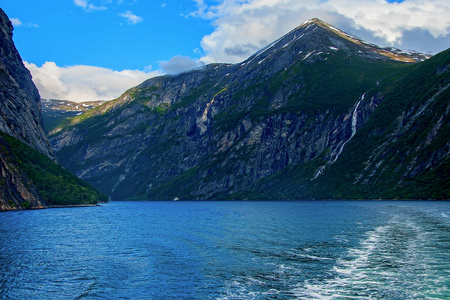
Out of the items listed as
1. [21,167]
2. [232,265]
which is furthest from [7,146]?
[232,265]

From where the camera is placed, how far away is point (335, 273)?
123 feet

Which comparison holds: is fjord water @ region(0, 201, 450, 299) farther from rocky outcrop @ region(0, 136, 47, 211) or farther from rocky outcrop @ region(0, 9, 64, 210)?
rocky outcrop @ region(0, 9, 64, 210)

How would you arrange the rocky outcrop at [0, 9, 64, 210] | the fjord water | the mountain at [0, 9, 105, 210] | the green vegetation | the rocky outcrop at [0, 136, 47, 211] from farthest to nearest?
the green vegetation < the mountain at [0, 9, 105, 210] < the rocky outcrop at [0, 9, 64, 210] < the rocky outcrop at [0, 136, 47, 211] < the fjord water

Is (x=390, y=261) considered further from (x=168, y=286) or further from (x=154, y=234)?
(x=154, y=234)

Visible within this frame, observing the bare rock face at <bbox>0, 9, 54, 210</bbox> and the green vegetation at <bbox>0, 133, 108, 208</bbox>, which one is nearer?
the bare rock face at <bbox>0, 9, 54, 210</bbox>

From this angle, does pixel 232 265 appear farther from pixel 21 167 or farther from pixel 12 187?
pixel 21 167

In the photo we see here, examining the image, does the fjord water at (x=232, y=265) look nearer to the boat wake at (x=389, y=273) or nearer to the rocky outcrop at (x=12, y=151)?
Result: the boat wake at (x=389, y=273)

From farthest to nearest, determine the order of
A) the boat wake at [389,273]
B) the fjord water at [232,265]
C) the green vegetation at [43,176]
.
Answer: the green vegetation at [43,176] → the fjord water at [232,265] → the boat wake at [389,273]

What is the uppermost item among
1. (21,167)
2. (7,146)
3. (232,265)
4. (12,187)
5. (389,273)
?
(7,146)

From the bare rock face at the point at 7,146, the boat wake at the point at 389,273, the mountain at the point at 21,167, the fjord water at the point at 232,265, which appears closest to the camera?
the boat wake at the point at 389,273

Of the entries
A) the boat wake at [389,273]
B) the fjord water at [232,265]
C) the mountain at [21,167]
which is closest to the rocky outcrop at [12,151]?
the mountain at [21,167]

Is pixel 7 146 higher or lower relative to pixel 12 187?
higher

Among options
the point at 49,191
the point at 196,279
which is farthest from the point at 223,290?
the point at 49,191

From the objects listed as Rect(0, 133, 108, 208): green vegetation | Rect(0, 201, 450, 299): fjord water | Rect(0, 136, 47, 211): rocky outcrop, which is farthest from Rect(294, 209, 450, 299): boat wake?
Rect(0, 133, 108, 208): green vegetation
